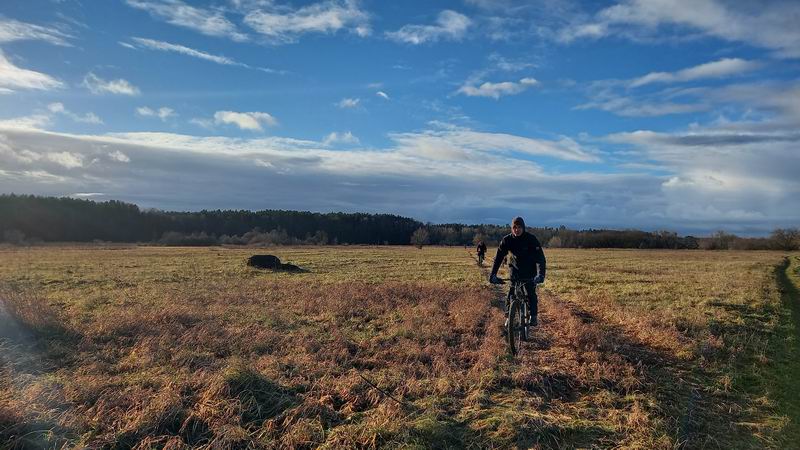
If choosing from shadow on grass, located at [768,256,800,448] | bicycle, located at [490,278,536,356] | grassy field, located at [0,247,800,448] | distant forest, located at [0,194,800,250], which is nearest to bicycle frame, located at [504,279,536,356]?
bicycle, located at [490,278,536,356]

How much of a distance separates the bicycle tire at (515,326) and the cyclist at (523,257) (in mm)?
252

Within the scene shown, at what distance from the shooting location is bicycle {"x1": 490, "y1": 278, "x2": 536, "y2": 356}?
406 inches

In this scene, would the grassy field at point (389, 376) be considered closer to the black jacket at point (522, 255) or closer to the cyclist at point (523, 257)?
the cyclist at point (523, 257)

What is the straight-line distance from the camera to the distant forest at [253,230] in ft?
353

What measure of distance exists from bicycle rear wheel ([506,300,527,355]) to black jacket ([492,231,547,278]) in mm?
682

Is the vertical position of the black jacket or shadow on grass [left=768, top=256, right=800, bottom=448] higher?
the black jacket

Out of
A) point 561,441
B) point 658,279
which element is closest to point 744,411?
point 561,441

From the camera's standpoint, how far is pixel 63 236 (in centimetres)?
11025

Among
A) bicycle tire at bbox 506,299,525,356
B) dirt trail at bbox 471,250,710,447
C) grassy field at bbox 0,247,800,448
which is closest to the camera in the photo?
grassy field at bbox 0,247,800,448

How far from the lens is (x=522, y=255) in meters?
10.5

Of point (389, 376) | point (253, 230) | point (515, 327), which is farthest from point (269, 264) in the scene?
point (253, 230)

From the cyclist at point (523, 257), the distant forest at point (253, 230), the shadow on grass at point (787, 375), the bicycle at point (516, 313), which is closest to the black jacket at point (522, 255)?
the cyclist at point (523, 257)

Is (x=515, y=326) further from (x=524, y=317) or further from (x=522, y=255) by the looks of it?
(x=522, y=255)

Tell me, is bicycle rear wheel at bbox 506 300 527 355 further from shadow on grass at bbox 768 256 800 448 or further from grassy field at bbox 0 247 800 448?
shadow on grass at bbox 768 256 800 448
